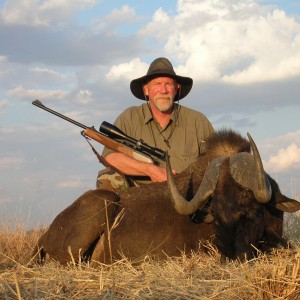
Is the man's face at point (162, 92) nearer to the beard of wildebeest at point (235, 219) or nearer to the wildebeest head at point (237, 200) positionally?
the wildebeest head at point (237, 200)

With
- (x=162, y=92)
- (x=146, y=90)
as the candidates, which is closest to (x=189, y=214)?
(x=162, y=92)

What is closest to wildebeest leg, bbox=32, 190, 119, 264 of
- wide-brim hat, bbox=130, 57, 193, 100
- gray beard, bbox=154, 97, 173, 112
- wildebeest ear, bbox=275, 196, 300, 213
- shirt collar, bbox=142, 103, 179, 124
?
shirt collar, bbox=142, 103, 179, 124

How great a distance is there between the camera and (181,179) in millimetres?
7574

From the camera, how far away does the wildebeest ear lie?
6.78 meters

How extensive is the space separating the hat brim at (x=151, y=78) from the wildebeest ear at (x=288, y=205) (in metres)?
→ 3.08

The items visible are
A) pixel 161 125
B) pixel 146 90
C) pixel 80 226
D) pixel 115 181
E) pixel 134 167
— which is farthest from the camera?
pixel 146 90

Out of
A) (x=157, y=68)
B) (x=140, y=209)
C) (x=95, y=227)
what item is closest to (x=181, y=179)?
(x=140, y=209)

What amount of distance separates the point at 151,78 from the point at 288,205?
336 cm

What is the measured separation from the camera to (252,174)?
6.41m

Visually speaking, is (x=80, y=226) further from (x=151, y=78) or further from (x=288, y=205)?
(x=151, y=78)

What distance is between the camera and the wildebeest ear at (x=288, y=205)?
22.3 ft

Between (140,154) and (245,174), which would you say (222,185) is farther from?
(140,154)

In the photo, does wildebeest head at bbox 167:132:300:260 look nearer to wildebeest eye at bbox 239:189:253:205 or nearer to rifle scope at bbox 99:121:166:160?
wildebeest eye at bbox 239:189:253:205

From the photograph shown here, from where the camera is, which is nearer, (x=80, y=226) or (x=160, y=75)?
(x=80, y=226)
